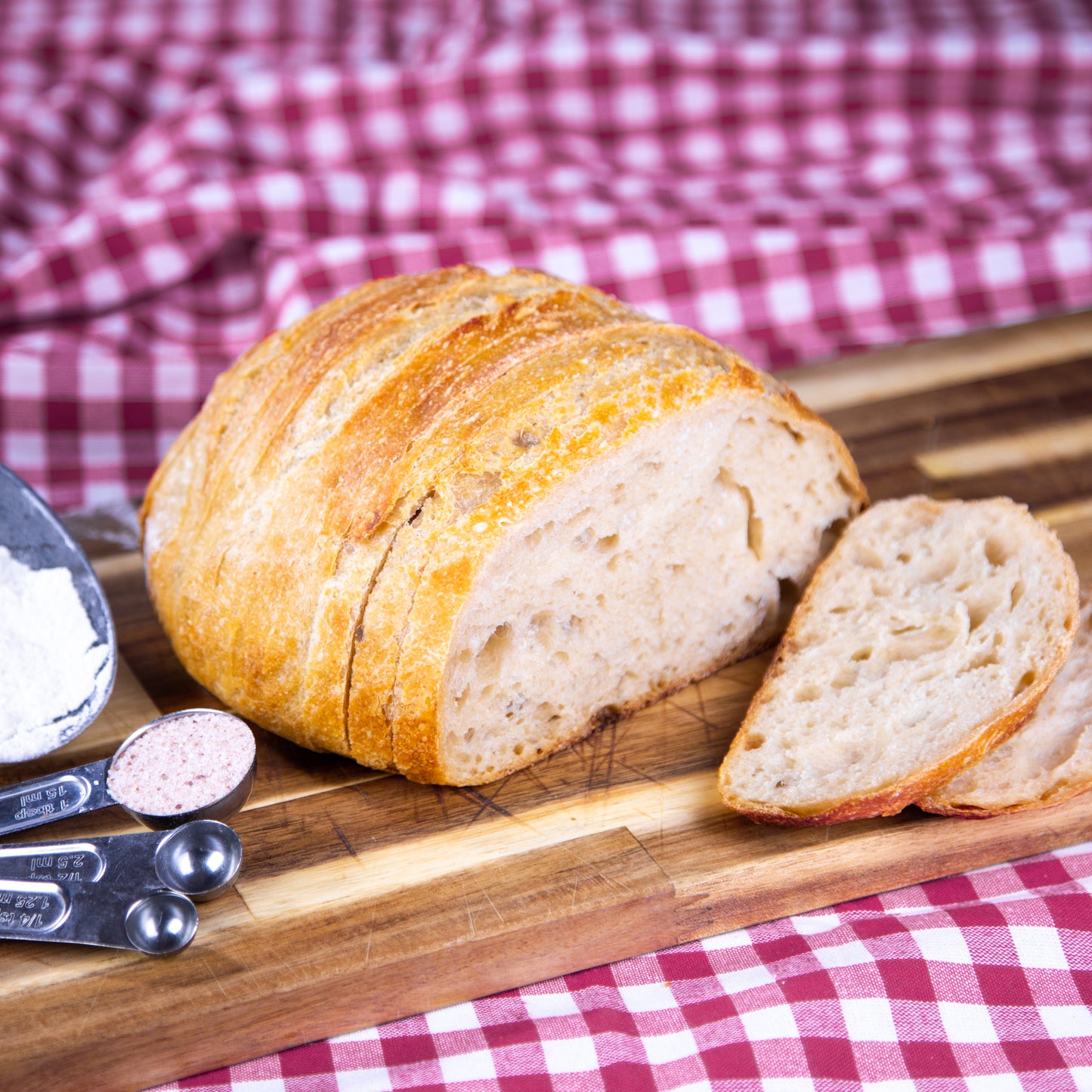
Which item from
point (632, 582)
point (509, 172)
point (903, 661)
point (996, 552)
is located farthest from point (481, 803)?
point (509, 172)

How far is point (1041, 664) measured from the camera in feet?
8.54

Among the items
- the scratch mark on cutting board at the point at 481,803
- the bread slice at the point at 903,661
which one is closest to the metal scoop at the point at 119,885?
the scratch mark on cutting board at the point at 481,803

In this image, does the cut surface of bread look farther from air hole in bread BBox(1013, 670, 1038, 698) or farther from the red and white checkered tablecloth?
the red and white checkered tablecloth

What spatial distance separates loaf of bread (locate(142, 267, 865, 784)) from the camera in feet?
8.14

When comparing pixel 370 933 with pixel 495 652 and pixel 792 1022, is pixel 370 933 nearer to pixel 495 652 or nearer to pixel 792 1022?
pixel 495 652

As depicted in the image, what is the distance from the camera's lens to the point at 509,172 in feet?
16.9

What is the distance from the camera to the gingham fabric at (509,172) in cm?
453

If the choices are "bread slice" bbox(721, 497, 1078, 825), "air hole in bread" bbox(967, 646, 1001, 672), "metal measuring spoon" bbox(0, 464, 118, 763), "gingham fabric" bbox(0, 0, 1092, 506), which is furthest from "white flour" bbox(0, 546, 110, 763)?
"air hole in bread" bbox(967, 646, 1001, 672)

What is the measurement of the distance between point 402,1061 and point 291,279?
2.93 metres

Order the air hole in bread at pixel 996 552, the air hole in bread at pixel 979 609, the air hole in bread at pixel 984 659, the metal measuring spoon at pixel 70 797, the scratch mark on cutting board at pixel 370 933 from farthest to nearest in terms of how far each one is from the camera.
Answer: the air hole in bread at pixel 996 552, the air hole in bread at pixel 979 609, the air hole in bread at pixel 984 659, the metal measuring spoon at pixel 70 797, the scratch mark on cutting board at pixel 370 933

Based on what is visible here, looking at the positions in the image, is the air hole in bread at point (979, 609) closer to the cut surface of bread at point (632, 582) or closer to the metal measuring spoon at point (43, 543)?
the cut surface of bread at point (632, 582)

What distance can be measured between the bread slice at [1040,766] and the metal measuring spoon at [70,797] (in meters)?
1.30

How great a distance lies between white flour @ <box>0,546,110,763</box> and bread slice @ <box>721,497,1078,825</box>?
133 cm

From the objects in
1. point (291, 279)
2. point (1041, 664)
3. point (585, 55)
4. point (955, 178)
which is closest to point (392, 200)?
point (291, 279)
